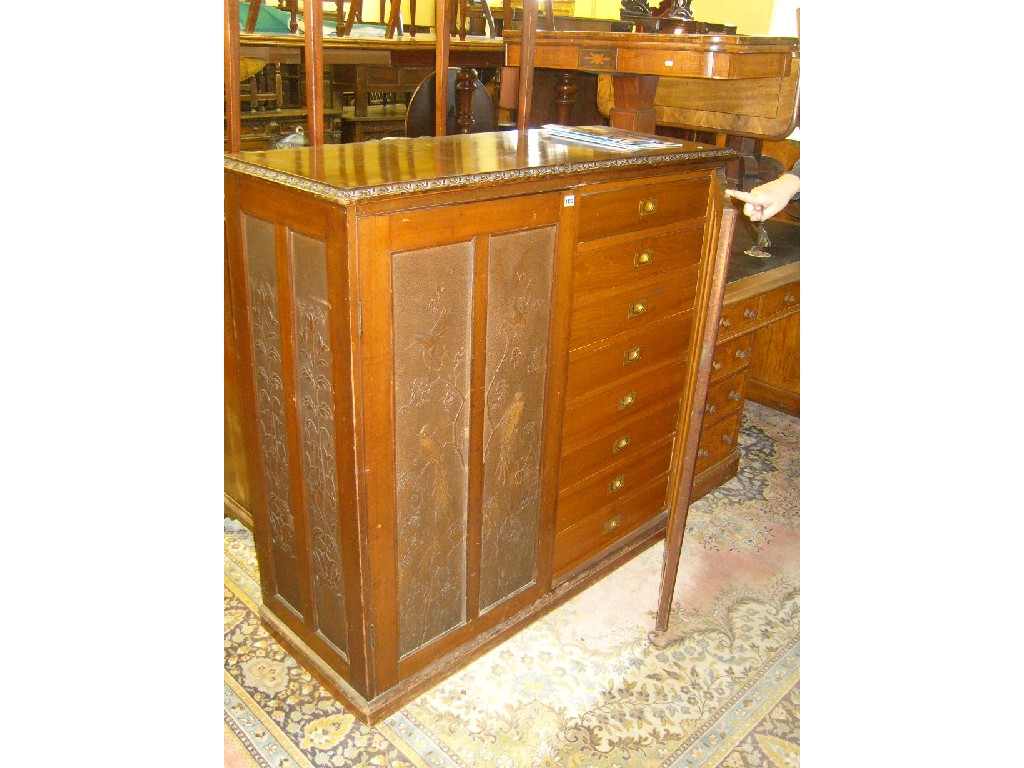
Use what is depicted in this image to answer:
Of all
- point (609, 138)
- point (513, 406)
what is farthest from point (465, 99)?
point (513, 406)

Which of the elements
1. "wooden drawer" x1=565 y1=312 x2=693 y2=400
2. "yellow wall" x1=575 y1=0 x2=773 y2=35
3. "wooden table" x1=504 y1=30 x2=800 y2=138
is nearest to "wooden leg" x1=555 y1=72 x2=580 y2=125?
"wooden table" x1=504 y1=30 x2=800 y2=138

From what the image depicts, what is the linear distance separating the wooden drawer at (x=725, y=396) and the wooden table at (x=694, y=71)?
37.2 inches

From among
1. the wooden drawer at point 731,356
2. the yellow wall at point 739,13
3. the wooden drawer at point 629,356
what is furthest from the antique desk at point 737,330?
the yellow wall at point 739,13

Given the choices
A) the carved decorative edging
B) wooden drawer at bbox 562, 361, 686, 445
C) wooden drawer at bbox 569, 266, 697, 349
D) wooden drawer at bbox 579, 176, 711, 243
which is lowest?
wooden drawer at bbox 562, 361, 686, 445

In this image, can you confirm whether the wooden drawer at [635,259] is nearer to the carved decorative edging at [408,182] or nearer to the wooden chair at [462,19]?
the carved decorative edging at [408,182]

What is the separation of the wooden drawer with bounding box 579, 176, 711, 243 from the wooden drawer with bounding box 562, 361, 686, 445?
0.46m

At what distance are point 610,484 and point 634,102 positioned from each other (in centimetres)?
135

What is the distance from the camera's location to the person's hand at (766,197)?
1.91 meters

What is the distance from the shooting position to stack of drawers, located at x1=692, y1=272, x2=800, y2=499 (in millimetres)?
2623

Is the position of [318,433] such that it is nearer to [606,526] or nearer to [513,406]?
[513,406]

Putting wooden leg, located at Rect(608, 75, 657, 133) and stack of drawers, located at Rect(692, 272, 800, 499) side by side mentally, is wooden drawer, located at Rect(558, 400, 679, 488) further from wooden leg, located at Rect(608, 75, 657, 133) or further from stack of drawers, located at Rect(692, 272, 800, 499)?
wooden leg, located at Rect(608, 75, 657, 133)

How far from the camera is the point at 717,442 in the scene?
2.88 m

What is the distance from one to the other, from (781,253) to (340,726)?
2.34 m

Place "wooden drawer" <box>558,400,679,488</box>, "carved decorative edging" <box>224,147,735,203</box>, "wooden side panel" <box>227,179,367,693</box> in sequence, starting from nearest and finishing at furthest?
1. "carved decorative edging" <box>224,147,735,203</box>
2. "wooden side panel" <box>227,179,367,693</box>
3. "wooden drawer" <box>558,400,679,488</box>
